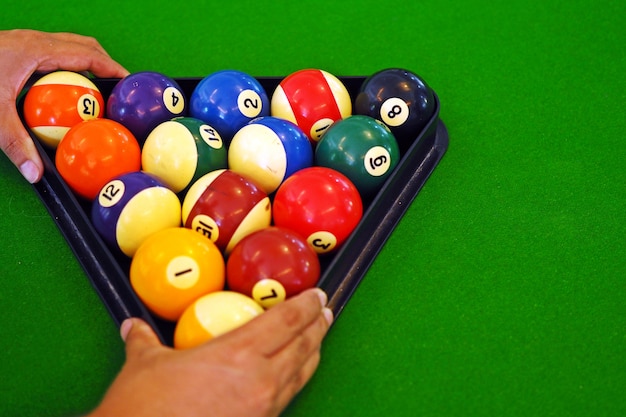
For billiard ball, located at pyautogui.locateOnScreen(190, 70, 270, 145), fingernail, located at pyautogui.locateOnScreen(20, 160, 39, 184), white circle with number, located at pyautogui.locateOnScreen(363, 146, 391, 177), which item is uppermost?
white circle with number, located at pyautogui.locateOnScreen(363, 146, 391, 177)

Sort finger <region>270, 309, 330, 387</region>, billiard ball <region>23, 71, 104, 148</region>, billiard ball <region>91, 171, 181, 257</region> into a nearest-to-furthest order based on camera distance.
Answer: finger <region>270, 309, 330, 387</region>, billiard ball <region>91, 171, 181, 257</region>, billiard ball <region>23, 71, 104, 148</region>

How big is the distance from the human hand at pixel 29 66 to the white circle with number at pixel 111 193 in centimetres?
30

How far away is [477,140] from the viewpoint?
1928mm

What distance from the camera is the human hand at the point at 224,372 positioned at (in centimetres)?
100

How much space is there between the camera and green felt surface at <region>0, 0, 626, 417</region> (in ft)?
4.39

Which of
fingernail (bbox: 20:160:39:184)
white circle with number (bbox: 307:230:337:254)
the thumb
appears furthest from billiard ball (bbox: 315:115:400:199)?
fingernail (bbox: 20:160:39:184)

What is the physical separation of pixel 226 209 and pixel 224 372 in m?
0.51

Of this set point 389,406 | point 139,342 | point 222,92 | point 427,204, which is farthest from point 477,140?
point 139,342

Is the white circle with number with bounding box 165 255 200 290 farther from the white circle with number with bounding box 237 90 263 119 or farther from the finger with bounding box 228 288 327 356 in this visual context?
the white circle with number with bounding box 237 90 263 119

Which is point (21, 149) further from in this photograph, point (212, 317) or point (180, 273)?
point (212, 317)

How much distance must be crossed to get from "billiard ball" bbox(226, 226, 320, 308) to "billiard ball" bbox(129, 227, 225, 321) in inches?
2.2

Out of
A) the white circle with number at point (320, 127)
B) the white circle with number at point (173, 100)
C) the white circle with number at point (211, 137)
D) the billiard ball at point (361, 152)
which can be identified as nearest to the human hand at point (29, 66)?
the white circle with number at point (173, 100)

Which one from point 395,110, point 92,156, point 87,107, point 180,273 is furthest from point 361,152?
point 87,107

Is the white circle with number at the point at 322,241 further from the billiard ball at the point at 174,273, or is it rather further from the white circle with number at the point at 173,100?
the white circle with number at the point at 173,100
